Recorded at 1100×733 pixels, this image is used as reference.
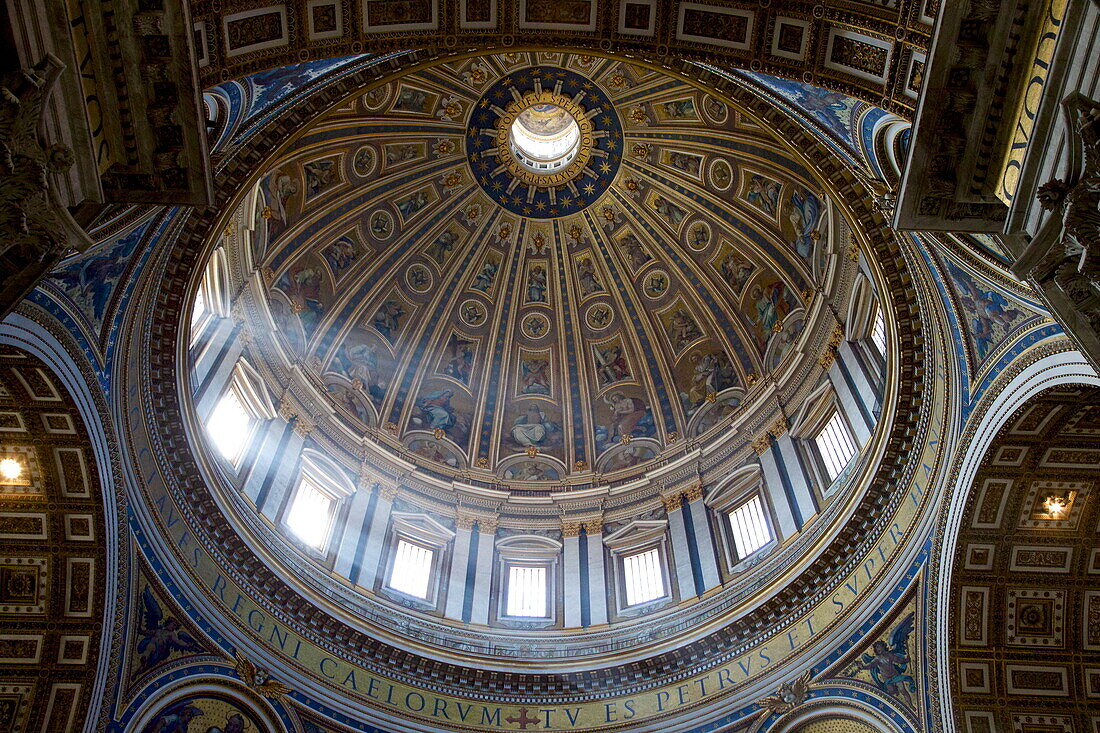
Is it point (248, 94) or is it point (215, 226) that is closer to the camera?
point (248, 94)

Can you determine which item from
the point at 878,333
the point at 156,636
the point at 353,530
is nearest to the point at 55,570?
the point at 156,636

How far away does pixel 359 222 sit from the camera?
30.7 m

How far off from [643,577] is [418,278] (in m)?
14.0

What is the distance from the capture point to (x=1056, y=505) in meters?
16.1

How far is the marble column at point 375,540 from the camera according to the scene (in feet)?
75.7

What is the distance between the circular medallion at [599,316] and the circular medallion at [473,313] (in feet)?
12.8

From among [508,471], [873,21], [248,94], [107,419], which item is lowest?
[107,419]

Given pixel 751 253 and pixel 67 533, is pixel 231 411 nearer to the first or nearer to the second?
pixel 67 533

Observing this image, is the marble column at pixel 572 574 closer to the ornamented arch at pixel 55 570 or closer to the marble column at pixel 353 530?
the marble column at pixel 353 530

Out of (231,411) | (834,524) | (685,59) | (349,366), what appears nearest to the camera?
(685,59)

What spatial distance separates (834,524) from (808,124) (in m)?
8.86

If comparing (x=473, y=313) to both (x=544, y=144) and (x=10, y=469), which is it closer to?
(x=544, y=144)

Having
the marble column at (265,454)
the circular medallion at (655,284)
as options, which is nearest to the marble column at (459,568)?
the marble column at (265,454)

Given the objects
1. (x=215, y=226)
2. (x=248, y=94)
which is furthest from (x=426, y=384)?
(x=248, y=94)
